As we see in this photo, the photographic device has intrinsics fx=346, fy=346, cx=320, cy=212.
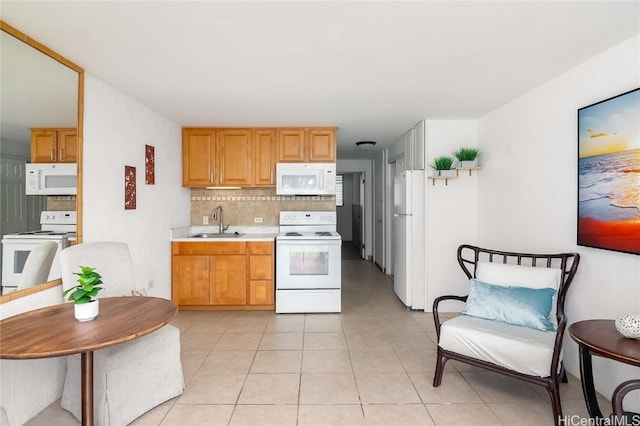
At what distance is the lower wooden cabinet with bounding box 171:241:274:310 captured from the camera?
13.3ft

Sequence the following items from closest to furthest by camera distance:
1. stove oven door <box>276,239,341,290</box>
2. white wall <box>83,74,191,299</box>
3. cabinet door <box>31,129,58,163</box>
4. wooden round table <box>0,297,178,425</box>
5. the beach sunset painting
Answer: wooden round table <box>0,297,178,425</box>, the beach sunset painting, cabinet door <box>31,129,58,163</box>, white wall <box>83,74,191,299</box>, stove oven door <box>276,239,341,290</box>

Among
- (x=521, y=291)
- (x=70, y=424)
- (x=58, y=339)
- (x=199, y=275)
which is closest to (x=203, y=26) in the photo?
(x=58, y=339)

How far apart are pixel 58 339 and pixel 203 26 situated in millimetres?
1713

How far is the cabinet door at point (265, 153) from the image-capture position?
4.36 m

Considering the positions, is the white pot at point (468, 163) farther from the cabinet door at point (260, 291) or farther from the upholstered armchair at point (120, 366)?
the upholstered armchair at point (120, 366)

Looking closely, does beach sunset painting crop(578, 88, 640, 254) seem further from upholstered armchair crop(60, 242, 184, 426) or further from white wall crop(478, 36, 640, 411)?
upholstered armchair crop(60, 242, 184, 426)

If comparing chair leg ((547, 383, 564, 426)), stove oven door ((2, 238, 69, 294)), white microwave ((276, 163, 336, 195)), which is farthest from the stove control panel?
chair leg ((547, 383, 564, 426))

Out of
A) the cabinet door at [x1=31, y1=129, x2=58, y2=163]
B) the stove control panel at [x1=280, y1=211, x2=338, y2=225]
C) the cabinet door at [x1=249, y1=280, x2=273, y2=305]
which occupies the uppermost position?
the cabinet door at [x1=31, y1=129, x2=58, y2=163]

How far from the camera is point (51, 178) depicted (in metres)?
2.22

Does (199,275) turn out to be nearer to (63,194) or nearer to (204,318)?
(204,318)

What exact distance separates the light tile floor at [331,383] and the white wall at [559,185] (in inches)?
24.8

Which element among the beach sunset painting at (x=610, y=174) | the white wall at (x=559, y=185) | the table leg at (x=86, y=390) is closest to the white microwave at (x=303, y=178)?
the white wall at (x=559, y=185)

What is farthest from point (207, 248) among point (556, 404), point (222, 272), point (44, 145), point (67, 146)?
point (556, 404)

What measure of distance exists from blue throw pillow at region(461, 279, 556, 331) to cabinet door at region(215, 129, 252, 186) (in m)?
2.95
